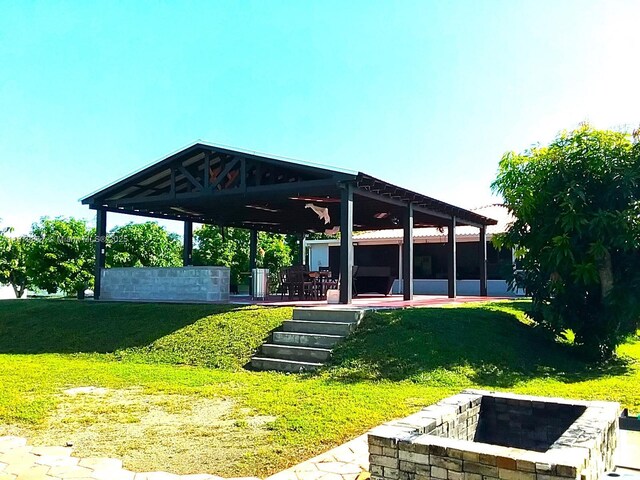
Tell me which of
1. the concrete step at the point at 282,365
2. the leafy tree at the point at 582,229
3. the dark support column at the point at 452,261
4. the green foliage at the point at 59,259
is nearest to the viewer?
the concrete step at the point at 282,365

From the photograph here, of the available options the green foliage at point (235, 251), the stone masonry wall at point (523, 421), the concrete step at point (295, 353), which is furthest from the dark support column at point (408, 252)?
the green foliage at point (235, 251)

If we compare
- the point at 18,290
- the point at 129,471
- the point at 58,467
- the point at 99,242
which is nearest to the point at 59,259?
the point at 99,242

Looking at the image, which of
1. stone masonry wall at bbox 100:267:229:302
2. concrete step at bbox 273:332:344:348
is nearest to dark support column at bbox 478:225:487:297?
stone masonry wall at bbox 100:267:229:302

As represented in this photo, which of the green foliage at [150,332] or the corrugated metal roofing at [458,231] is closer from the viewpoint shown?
the green foliage at [150,332]

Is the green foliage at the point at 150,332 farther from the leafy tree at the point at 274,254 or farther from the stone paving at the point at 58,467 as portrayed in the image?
the leafy tree at the point at 274,254

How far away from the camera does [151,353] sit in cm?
900

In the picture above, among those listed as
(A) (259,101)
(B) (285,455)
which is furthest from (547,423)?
(A) (259,101)

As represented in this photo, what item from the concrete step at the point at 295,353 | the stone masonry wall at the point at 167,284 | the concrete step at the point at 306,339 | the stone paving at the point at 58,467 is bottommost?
the stone paving at the point at 58,467

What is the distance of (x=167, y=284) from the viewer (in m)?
13.2

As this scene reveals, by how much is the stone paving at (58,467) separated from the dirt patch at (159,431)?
107 mm

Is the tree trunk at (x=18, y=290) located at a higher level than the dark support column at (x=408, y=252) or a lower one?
lower

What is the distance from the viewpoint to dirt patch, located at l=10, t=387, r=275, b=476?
13.4 ft

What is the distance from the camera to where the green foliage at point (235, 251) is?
86.5 feet

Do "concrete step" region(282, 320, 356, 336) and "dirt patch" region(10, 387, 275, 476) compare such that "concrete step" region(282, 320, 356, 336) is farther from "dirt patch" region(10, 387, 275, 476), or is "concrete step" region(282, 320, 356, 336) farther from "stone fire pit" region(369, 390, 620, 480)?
"stone fire pit" region(369, 390, 620, 480)
